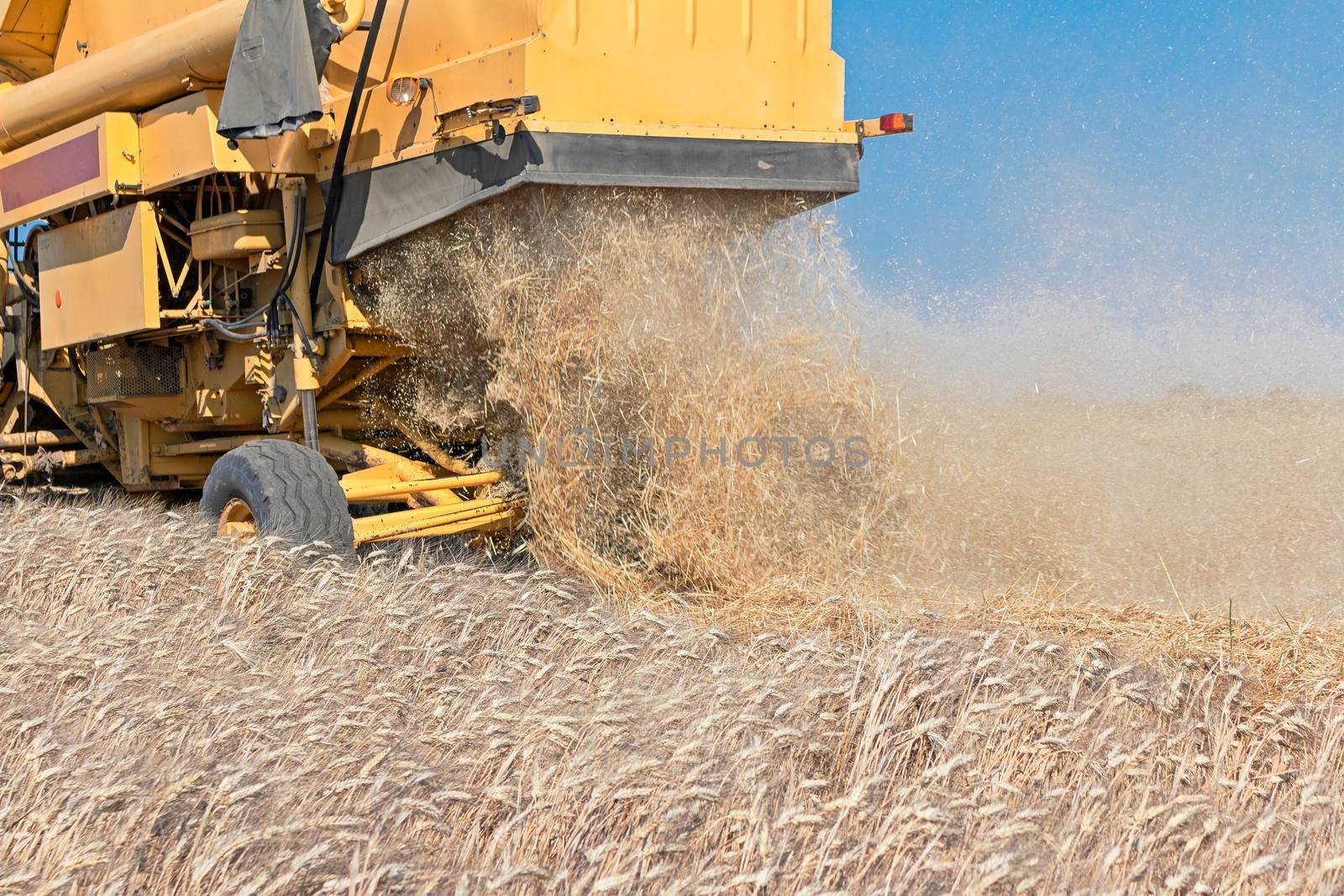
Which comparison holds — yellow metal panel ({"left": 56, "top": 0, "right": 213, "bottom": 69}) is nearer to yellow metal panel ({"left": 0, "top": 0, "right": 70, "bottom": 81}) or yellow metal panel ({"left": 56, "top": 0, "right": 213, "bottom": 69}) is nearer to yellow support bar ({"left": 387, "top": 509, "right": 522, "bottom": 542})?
yellow metal panel ({"left": 0, "top": 0, "right": 70, "bottom": 81})

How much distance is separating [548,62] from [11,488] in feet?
16.2

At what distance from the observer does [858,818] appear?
291 centimetres

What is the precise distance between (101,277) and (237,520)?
1602 mm

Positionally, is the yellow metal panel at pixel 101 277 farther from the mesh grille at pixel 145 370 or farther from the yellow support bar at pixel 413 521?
the yellow support bar at pixel 413 521

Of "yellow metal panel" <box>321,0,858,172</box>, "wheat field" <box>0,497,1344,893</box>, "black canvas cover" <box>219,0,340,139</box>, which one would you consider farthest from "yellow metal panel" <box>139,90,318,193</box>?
"wheat field" <box>0,497,1344,893</box>

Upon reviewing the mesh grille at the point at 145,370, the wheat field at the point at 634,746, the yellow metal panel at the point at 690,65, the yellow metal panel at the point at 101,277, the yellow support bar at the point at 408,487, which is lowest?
the wheat field at the point at 634,746

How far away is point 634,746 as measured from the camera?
3.26m

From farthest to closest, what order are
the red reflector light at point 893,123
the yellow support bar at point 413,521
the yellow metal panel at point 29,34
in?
1. the yellow metal panel at point 29,34
2. the red reflector light at point 893,123
3. the yellow support bar at point 413,521

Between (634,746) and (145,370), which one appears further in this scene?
(145,370)

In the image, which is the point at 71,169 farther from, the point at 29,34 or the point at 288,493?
the point at 288,493

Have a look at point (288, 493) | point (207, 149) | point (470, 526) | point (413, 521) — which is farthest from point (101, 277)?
point (470, 526)

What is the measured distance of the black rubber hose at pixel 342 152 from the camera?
5.49 metres

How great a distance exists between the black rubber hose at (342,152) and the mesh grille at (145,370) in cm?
140

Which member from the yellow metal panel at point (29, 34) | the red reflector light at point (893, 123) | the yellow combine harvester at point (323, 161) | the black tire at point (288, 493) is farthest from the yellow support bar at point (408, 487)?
the yellow metal panel at point (29, 34)
